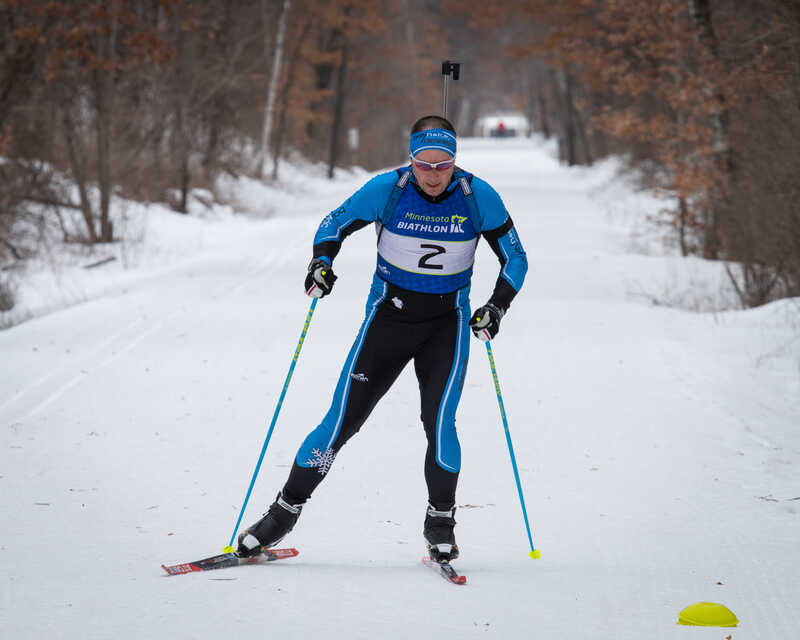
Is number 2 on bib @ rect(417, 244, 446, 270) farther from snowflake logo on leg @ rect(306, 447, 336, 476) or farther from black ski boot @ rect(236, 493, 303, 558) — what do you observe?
black ski boot @ rect(236, 493, 303, 558)

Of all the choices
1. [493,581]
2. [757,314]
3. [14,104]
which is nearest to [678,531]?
[493,581]

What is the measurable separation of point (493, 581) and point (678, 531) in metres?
1.40

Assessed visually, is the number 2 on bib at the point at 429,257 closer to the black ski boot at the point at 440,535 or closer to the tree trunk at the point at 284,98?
the black ski boot at the point at 440,535

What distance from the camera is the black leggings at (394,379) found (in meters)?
4.85

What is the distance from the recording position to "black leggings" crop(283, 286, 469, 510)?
15.9ft

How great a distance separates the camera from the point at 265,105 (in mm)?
33781

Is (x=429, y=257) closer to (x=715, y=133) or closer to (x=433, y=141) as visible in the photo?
(x=433, y=141)

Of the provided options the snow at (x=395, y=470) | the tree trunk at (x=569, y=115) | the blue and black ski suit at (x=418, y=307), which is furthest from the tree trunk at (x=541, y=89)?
the blue and black ski suit at (x=418, y=307)

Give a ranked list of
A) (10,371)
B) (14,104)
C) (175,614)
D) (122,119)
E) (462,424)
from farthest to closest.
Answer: (122,119) < (14,104) < (10,371) < (462,424) < (175,614)

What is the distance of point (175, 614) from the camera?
4168mm

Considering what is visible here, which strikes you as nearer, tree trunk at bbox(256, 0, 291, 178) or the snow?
Result: the snow

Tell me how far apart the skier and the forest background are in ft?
24.7

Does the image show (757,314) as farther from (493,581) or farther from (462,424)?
(493,581)

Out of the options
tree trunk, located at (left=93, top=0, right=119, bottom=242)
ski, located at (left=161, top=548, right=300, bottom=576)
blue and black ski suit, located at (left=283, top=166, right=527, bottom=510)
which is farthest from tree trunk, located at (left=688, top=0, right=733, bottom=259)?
ski, located at (left=161, top=548, right=300, bottom=576)
